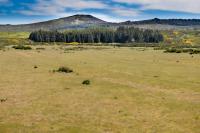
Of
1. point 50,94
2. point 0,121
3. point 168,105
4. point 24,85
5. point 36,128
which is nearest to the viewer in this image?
point 36,128

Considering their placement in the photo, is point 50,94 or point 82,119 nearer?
point 82,119

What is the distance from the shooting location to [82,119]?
72.6 feet

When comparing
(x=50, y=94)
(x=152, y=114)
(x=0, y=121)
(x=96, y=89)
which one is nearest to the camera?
(x=0, y=121)

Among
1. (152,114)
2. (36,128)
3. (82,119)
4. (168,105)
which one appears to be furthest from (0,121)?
(168,105)

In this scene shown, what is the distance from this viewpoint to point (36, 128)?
2016cm

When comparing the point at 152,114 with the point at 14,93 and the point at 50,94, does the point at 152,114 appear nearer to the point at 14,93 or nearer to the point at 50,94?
the point at 50,94

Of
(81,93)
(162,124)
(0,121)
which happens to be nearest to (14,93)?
(81,93)

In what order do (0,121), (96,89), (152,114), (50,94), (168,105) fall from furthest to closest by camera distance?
(96,89)
(50,94)
(168,105)
(152,114)
(0,121)

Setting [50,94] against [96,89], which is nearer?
[50,94]

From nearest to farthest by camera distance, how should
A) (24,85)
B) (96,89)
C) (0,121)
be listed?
(0,121), (96,89), (24,85)

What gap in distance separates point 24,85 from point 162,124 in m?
17.2

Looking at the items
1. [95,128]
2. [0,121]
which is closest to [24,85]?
[0,121]

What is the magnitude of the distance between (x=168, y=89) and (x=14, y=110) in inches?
563

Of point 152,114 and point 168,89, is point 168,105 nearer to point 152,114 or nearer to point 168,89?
point 152,114
